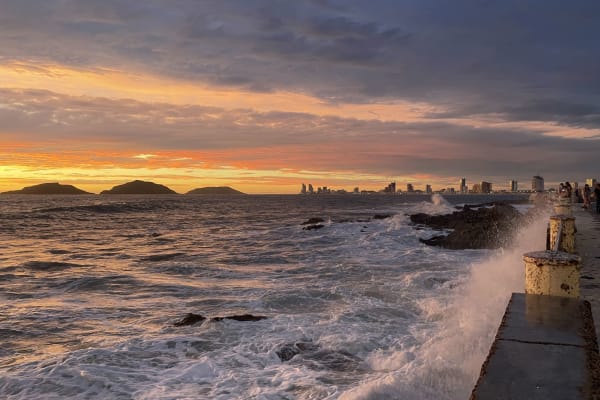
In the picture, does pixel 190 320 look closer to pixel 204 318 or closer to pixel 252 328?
pixel 204 318

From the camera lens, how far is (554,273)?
155 inches

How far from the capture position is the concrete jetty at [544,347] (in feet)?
7.82

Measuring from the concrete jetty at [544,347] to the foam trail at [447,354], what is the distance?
1516 mm

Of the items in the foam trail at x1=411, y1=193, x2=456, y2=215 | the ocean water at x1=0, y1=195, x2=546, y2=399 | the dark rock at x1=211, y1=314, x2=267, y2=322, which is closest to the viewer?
the ocean water at x1=0, y1=195, x2=546, y2=399

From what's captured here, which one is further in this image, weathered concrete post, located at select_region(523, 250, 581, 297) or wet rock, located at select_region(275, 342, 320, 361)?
wet rock, located at select_region(275, 342, 320, 361)

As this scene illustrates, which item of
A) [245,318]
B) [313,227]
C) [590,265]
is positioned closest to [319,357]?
[245,318]

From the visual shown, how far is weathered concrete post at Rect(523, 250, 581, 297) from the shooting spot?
3.87 meters

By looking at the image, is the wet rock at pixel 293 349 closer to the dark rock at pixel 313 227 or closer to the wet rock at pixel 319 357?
the wet rock at pixel 319 357

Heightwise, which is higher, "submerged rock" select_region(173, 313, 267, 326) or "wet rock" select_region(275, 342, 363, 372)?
"wet rock" select_region(275, 342, 363, 372)

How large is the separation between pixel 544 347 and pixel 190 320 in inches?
270

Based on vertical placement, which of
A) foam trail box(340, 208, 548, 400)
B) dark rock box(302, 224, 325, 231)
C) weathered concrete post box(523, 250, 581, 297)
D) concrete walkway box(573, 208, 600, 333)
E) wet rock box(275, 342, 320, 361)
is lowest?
dark rock box(302, 224, 325, 231)

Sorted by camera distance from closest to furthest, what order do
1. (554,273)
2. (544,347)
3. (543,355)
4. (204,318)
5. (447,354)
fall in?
(543,355) < (544,347) < (554,273) < (447,354) < (204,318)

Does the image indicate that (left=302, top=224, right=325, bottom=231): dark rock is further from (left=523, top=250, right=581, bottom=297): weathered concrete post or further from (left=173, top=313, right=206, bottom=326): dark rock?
(left=523, top=250, right=581, bottom=297): weathered concrete post

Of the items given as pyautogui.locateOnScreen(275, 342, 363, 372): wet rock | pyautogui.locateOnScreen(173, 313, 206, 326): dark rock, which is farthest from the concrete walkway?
pyautogui.locateOnScreen(173, 313, 206, 326): dark rock
